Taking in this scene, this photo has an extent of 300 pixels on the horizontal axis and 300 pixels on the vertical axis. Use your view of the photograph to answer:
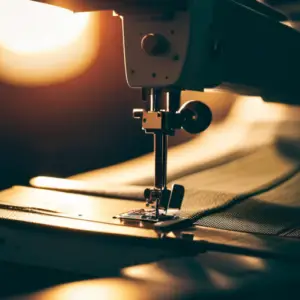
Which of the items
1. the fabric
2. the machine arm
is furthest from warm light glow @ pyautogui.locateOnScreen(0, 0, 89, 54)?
the machine arm

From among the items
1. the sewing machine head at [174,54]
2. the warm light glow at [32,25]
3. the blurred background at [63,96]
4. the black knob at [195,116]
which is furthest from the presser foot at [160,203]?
the warm light glow at [32,25]

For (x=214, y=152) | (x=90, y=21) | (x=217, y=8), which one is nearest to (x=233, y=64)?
(x=217, y=8)

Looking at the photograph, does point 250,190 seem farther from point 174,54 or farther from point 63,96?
point 63,96

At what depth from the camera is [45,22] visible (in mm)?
2535

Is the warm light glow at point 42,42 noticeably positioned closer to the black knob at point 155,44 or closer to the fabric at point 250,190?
the fabric at point 250,190

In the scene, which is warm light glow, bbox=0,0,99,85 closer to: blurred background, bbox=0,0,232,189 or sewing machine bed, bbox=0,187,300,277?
blurred background, bbox=0,0,232,189

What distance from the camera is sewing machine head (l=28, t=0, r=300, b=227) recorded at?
49.3 inches

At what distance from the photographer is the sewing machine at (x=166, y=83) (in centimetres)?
121

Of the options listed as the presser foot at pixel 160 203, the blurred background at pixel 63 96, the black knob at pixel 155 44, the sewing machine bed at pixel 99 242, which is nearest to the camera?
the sewing machine bed at pixel 99 242

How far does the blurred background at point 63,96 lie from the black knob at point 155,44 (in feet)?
3.63

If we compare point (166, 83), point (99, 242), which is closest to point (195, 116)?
point (166, 83)

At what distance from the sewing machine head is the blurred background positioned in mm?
970

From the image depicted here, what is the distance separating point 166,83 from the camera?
127cm

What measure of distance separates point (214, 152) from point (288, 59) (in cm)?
63
